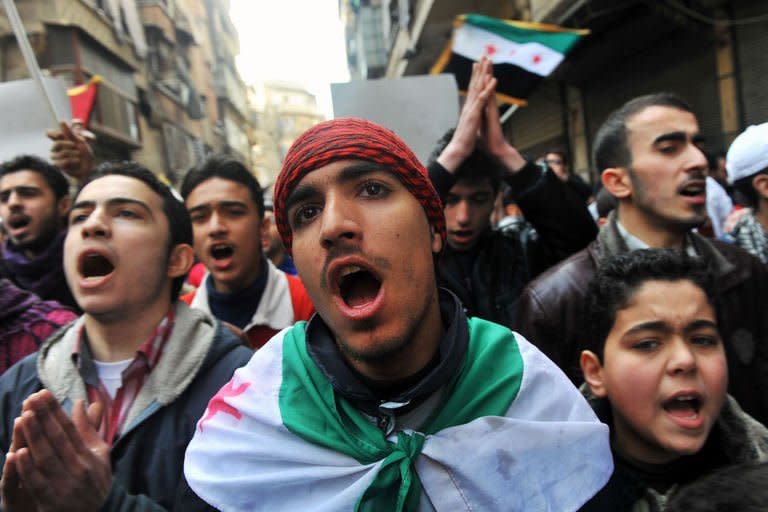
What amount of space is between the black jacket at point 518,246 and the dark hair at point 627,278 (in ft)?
2.12

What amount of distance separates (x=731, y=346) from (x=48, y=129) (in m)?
3.83

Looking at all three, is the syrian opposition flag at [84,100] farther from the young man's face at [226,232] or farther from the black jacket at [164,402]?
the black jacket at [164,402]

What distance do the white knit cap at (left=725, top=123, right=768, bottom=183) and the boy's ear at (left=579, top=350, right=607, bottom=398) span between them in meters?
1.49

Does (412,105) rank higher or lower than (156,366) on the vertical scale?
higher

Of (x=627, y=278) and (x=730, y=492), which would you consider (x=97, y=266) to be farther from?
(x=730, y=492)

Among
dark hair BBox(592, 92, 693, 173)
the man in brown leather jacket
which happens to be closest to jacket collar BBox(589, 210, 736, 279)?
the man in brown leather jacket

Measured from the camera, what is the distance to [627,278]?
1.94m

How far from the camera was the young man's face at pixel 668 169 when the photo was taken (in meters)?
2.37

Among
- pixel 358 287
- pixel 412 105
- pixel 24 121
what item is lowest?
pixel 358 287

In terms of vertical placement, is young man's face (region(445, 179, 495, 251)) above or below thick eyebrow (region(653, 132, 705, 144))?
below

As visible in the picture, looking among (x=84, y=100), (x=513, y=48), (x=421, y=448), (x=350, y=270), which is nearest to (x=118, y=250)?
(x=350, y=270)

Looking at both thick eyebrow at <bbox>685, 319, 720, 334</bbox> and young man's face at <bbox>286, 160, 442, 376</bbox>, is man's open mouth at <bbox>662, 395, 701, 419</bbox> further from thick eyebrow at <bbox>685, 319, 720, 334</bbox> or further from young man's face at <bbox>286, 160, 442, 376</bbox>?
young man's face at <bbox>286, 160, 442, 376</bbox>

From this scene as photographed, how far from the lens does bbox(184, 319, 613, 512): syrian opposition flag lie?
1372mm

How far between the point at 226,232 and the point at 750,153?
2608 millimetres
